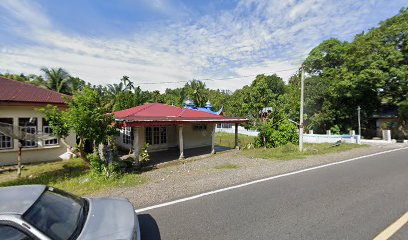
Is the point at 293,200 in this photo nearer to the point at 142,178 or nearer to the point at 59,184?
the point at 142,178

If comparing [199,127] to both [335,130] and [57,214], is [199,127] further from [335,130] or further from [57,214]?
[335,130]

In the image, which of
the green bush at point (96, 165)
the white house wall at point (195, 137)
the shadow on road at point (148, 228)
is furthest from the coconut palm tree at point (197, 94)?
the shadow on road at point (148, 228)

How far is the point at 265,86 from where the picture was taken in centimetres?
1812

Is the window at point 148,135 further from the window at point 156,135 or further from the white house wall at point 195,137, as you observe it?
the white house wall at point 195,137

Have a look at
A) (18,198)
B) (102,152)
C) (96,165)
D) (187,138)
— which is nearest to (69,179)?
(96,165)

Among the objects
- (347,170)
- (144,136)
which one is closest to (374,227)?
(347,170)

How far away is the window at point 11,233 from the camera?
7.56 feet

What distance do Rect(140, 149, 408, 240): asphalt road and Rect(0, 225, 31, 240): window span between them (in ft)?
6.33

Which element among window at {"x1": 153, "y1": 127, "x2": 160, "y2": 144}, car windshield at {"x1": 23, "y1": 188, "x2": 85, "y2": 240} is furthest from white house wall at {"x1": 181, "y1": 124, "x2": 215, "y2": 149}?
car windshield at {"x1": 23, "y1": 188, "x2": 85, "y2": 240}

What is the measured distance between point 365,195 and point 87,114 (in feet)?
29.5

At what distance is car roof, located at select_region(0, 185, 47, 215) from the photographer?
2.56 metres

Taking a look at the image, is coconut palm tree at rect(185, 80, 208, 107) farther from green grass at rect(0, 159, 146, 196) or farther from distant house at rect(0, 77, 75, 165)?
green grass at rect(0, 159, 146, 196)

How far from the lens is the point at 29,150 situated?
1188cm

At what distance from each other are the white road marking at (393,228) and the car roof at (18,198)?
16.7 feet
